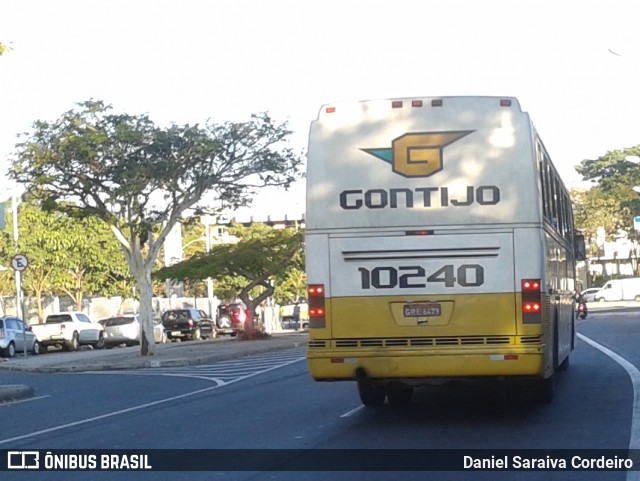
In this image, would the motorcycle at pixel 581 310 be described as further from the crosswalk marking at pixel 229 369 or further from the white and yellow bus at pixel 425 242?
the white and yellow bus at pixel 425 242

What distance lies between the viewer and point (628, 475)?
31.0 feet

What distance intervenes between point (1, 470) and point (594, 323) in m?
33.6

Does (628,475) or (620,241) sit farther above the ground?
(620,241)

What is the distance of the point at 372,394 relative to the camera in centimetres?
1517

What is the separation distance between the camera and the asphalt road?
446 inches

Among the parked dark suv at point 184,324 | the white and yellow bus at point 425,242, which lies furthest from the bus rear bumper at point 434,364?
the parked dark suv at point 184,324

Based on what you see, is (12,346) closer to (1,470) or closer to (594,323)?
(594,323)

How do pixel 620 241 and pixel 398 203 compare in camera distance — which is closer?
pixel 398 203

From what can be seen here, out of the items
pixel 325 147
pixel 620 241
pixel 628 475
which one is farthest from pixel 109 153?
pixel 620 241

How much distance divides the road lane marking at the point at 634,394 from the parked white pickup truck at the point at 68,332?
22.4 m

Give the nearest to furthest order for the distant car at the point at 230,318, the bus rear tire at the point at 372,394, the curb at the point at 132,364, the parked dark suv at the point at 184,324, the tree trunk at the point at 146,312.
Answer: the bus rear tire at the point at 372,394, the curb at the point at 132,364, the tree trunk at the point at 146,312, the parked dark suv at the point at 184,324, the distant car at the point at 230,318

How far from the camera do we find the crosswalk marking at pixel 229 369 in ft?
80.2

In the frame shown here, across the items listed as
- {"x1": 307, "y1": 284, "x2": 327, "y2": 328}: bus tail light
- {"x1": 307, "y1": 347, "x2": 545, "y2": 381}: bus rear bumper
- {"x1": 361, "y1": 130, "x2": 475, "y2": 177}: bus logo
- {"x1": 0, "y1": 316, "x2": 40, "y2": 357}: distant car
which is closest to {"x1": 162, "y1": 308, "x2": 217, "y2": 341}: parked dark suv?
{"x1": 0, "y1": 316, "x2": 40, "y2": 357}: distant car

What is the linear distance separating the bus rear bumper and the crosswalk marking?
382 inches
